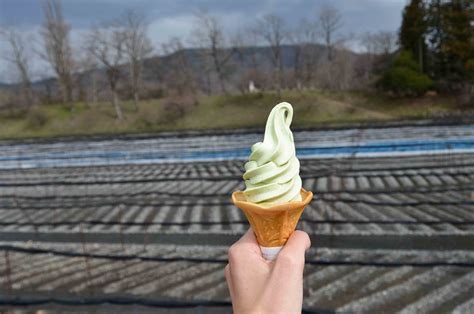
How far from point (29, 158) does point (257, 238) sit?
16393 mm

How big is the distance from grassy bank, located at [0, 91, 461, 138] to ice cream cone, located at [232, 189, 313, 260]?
2033cm

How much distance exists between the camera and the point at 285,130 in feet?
6.54

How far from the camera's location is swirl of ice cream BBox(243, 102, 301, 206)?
1.77m

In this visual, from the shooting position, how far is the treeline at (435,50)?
22.2 meters

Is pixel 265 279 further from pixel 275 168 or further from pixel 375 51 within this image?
pixel 375 51

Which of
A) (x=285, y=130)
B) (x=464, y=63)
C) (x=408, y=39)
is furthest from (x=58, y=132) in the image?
(x=285, y=130)

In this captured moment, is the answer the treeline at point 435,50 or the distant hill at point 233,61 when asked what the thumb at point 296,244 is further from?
the distant hill at point 233,61

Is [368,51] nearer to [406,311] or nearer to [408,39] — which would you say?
[408,39]

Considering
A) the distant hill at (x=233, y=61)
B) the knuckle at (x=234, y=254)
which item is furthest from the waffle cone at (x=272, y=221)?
the distant hill at (x=233, y=61)

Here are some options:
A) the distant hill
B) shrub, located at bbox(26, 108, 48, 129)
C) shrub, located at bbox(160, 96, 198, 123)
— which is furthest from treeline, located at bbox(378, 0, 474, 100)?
shrub, located at bbox(26, 108, 48, 129)

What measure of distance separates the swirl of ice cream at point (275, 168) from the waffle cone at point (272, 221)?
0.32ft

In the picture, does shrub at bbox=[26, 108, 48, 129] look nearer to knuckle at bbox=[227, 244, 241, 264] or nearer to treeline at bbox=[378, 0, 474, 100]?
treeline at bbox=[378, 0, 474, 100]

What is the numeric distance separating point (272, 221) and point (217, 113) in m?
25.3

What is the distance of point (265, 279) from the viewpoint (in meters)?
1.33
